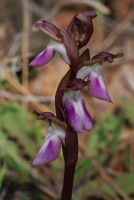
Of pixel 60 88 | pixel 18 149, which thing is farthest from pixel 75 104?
pixel 18 149

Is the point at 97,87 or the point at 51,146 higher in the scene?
the point at 97,87

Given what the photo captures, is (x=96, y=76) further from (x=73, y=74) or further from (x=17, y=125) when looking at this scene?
(x=17, y=125)

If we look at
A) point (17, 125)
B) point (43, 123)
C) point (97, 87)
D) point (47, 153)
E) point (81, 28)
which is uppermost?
point (81, 28)

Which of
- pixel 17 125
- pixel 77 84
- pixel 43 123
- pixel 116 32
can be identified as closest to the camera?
pixel 77 84

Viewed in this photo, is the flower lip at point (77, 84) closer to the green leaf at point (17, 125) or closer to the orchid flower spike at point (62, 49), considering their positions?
the orchid flower spike at point (62, 49)

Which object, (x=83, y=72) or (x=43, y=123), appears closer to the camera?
(x=83, y=72)

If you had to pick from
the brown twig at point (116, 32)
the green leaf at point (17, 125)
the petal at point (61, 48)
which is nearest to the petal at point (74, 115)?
the petal at point (61, 48)

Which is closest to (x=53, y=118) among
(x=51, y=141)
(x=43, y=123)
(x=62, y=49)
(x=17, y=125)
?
(x=51, y=141)

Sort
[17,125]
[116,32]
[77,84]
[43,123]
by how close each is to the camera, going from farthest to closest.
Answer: [116,32] → [43,123] → [17,125] → [77,84]

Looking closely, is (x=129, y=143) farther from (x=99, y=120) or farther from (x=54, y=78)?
(x=54, y=78)
